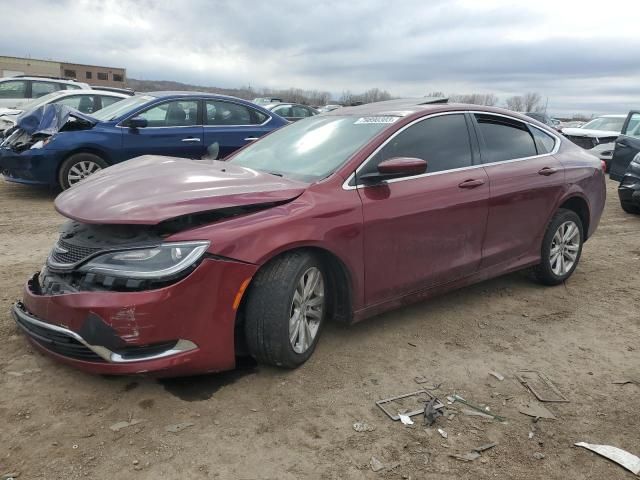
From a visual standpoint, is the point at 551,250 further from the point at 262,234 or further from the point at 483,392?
the point at 262,234

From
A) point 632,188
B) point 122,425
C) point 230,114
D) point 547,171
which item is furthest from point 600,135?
point 122,425

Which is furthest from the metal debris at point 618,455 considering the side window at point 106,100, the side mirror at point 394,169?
the side window at point 106,100

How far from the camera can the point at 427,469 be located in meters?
2.42

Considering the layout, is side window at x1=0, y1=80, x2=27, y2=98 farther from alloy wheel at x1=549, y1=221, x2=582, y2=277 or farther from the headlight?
alloy wheel at x1=549, y1=221, x2=582, y2=277

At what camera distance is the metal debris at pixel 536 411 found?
2.88 meters

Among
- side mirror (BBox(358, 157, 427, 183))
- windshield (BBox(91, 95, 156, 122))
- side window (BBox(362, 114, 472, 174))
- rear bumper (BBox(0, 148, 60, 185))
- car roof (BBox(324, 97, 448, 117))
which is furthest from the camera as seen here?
windshield (BBox(91, 95, 156, 122))

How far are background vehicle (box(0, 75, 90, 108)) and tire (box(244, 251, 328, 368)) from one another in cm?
1164

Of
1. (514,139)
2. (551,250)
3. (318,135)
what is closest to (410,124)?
(318,135)

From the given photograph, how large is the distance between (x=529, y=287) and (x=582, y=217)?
900 mm

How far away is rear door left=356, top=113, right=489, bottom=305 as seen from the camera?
3436 millimetres

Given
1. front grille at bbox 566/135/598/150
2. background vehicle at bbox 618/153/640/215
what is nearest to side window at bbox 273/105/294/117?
front grille at bbox 566/135/598/150

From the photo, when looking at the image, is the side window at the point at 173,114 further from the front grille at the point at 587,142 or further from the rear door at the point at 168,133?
the front grille at the point at 587,142

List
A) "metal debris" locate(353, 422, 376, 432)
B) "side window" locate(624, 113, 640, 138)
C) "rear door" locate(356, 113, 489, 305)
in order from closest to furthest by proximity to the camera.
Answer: "metal debris" locate(353, 422, 376, 432)
"rear door" locate(356, 113, 489, 305)
"side window" locate(624, 113, 640, 138)

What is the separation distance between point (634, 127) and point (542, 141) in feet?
21.9
